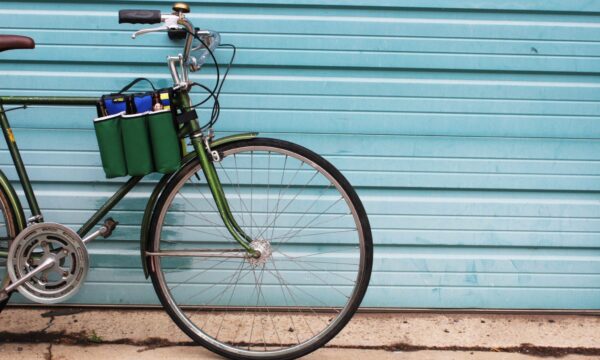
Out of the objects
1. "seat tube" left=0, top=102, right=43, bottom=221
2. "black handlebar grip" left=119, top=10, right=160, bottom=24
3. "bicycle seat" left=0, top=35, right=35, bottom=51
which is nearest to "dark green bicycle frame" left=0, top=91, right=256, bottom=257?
"seat tube" left=0, top=102, right=43, bottom=221

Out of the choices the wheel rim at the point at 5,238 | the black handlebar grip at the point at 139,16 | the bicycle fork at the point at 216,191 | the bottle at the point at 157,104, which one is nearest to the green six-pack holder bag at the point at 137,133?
the bottle at the point at 157,104

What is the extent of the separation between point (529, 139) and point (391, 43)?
929mm

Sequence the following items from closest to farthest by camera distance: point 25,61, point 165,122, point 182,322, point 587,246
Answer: point 165,122
point 182,322
point 25,61
point 587,246

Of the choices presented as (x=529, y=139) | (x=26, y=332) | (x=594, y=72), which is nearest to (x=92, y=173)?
(x=26, y=332)

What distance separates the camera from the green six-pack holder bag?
3.06m

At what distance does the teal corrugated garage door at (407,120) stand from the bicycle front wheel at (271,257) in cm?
18

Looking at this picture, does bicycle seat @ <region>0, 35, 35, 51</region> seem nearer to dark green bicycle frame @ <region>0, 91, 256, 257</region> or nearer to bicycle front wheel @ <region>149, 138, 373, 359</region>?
dark green bicycle frame @ <region>0, 91, 256, 257</region>

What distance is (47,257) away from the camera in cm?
328

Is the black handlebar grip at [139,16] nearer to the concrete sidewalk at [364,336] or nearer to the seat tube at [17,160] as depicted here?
the seat tube at [17,160]

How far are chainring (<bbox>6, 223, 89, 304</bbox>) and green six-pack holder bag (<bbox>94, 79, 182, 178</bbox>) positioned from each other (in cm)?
41

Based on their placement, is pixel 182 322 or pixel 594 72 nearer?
pixel 182 322

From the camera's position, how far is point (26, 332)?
367 centimetres

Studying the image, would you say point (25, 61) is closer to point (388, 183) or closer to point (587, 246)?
point (388, 183)

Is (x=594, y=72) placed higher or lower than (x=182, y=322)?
higher
